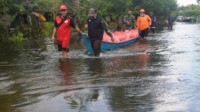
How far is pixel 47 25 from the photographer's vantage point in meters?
31.1

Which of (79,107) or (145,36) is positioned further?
(145,36)

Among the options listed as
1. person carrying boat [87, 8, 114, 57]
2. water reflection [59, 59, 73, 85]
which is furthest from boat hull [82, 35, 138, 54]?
water reflection [59, 59, 73, 85]

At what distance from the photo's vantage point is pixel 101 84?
25.5ft

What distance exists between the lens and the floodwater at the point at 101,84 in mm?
6098

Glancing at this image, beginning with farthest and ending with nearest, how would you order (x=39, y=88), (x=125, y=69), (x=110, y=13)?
1. (x=110, y=13)
2. (x=125, y=69)
3. (x=39, y=88)

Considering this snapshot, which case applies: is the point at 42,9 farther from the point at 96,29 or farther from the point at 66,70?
the point at 66,70

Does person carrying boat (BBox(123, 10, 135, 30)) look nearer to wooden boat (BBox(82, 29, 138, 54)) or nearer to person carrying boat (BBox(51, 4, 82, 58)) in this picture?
wooden boat (BBox(82, 29, 138, 54))

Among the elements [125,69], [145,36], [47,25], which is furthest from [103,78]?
[47,25]

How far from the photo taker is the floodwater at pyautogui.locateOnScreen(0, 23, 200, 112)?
6098 millimetres

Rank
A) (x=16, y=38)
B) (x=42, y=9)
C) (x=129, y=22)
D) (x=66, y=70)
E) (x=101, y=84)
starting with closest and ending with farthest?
(x=101, y=84)
(x=66, y=70)
(x=129, y=22)
(x=16, y=38)
(x=42, y=9)

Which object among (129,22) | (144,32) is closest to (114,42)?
(144,32)

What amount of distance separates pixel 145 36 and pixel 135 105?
1528 centimetres

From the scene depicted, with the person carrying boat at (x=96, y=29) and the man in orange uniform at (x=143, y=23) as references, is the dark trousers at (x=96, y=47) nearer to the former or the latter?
the person carrying boat at (x=96, y=29)

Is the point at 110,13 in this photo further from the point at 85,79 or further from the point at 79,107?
the point at 79,107
